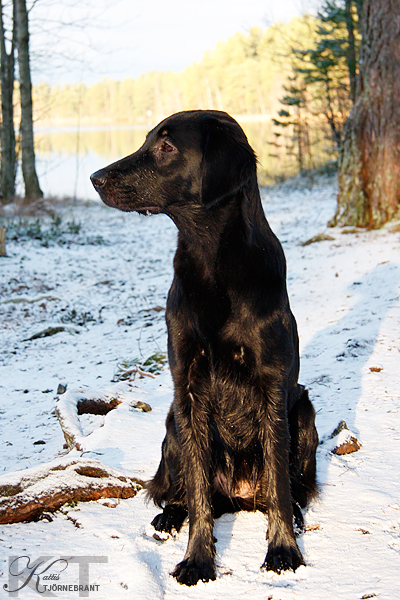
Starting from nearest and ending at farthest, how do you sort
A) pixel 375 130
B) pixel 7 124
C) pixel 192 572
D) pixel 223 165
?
pixel 192 572, pixel 223 165, pixel 375 130, pixel 7 124

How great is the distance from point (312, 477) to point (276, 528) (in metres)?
0.51

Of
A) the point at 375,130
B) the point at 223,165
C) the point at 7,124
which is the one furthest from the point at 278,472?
the point at 7,124

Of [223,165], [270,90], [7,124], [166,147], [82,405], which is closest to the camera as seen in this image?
[223,165]

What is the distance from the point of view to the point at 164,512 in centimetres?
258

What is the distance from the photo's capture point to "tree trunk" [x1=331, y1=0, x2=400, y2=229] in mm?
7512

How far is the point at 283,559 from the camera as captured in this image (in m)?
2.17

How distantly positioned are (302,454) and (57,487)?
4.28ft

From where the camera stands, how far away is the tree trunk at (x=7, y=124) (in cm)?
1583

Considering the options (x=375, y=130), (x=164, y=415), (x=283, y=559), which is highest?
(x=375, y=130)

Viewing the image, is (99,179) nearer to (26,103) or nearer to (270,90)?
(26,103)

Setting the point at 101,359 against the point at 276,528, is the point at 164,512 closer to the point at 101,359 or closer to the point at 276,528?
the point at 276,528

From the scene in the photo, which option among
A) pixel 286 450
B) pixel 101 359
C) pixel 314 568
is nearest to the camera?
pixel 314 568

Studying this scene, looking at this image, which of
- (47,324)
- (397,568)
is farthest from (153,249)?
(397,568)

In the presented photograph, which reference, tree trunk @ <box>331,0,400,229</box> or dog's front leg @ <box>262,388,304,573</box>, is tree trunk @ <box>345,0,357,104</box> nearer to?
tree trunk @ <box>331,0,400,229</box>
